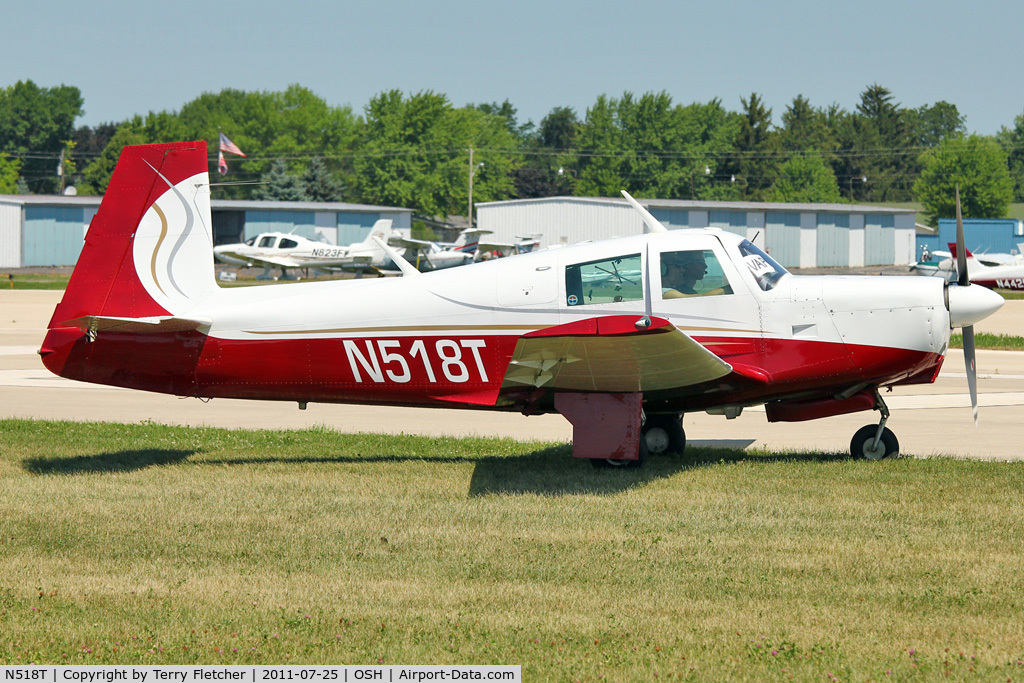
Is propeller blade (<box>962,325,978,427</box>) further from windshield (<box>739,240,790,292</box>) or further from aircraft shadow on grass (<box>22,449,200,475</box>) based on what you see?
aircraft shadow on grass (<box>22,449,200,475</box>)

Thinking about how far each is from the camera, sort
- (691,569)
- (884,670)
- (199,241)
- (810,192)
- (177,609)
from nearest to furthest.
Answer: (884,670), (177,609), (691,569), (199,241), (810,192)

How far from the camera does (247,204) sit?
230 feet

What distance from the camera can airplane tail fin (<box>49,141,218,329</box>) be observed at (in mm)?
10414

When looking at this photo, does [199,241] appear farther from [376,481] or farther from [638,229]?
[638,229]

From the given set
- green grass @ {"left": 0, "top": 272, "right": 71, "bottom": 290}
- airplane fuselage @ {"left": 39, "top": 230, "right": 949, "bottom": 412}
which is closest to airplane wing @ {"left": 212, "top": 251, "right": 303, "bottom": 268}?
green grass @ {"left": 0, "top": 272, "right": 71, "bottom": 290}

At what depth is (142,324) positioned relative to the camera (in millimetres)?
10062

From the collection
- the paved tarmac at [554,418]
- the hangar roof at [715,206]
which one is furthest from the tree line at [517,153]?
the paved tarmac at [554,418]

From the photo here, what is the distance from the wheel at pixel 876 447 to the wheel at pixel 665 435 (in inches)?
69.3

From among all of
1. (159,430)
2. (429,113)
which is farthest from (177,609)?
(429,113)

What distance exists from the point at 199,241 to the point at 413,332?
2387mm

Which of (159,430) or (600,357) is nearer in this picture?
(600,357)

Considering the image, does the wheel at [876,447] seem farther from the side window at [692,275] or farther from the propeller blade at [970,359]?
the side window at [692,275]

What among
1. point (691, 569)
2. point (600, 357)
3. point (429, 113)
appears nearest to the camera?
point (691, 569)

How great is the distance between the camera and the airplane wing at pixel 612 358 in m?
8.43
